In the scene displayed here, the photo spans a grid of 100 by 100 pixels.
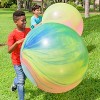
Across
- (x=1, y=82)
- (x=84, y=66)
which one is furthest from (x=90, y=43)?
(x=84, y=66)

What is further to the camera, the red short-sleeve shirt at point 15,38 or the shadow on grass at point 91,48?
the shadow on grass at point 91,48

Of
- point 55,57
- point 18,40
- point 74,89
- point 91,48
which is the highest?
point 55,57

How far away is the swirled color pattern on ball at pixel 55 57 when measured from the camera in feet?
13.4

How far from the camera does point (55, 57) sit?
408 cm

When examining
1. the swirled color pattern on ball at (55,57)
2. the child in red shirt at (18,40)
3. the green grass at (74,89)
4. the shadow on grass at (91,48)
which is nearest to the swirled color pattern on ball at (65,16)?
the green grass at (74,89)

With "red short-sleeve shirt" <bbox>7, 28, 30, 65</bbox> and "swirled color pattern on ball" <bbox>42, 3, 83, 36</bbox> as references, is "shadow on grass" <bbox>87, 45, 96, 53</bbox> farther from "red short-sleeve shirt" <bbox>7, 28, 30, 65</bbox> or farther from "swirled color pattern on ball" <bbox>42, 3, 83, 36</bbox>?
"red short-sleeve shirt" <bbox>7, 28, 30, 65</bbox>

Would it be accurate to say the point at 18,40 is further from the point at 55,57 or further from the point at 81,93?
the point at 81,93

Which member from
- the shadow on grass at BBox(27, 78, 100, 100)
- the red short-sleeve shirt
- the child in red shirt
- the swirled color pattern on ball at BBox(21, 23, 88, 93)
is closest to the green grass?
the shadow on grass at BBox(27, 78, 100, 100)

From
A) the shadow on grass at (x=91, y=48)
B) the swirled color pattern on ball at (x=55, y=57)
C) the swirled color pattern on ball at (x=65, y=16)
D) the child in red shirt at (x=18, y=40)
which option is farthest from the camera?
the shadow on grass at (x=91, y=48)

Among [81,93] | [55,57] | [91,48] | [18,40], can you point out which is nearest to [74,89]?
[81,93]

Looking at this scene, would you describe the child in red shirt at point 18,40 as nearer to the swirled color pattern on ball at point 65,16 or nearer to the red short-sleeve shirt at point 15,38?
the red short-sleeve shirt at point 15,38

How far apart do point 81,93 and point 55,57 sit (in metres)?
2.09

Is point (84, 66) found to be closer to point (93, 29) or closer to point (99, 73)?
point (99, 73)

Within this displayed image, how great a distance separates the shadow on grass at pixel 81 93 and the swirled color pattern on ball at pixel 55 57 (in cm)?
148
